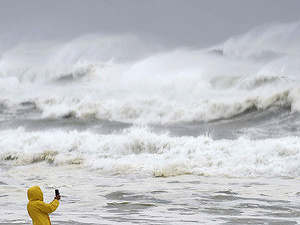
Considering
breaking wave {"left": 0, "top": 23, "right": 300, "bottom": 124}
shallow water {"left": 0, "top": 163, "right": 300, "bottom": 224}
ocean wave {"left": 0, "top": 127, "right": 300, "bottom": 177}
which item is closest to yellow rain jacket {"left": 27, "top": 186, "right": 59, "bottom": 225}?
shallow water {"left": 0, "top": 163, "right": 300, "bottom": 224}

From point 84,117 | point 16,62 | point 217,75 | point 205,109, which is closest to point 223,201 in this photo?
point 205,109

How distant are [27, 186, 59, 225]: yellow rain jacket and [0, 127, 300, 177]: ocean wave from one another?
5537 millimetres

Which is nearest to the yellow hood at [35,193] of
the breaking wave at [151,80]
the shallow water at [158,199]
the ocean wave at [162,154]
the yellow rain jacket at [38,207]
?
the yellow rain jacket at [38,207]

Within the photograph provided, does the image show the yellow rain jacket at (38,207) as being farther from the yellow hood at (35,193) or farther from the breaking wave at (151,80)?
the breaking wave at (151,80)

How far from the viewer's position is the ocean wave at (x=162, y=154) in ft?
33.4

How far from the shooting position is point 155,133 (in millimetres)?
14914

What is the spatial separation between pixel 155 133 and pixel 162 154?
286 centimetres

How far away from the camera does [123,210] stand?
6910mm

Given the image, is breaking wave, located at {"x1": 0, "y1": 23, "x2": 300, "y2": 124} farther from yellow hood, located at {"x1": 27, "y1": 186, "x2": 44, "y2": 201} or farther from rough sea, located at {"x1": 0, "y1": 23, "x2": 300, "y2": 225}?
yellow hood, located at {"x1": 27, "y1": 186, "x2": 44, "y2": 201}

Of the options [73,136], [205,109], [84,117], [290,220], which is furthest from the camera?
[84,117]

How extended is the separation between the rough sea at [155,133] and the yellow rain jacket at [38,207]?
128 centimetres

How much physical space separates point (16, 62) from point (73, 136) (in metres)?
25.4

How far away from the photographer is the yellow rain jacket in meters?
4.73

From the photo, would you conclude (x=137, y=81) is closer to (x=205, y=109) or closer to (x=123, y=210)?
(x=205, y=109)
